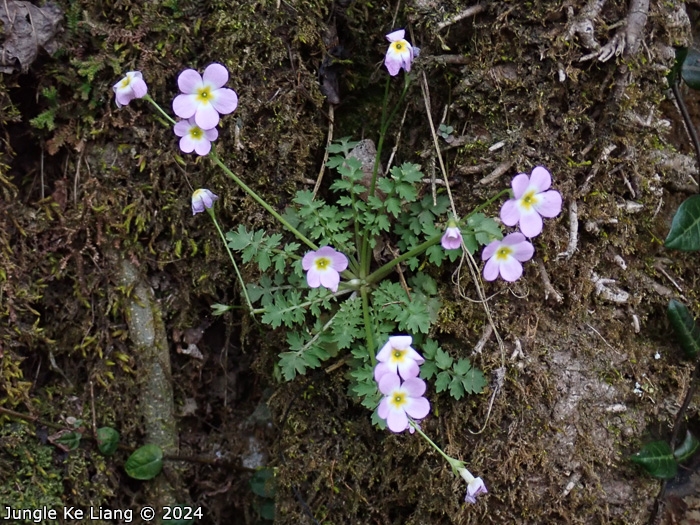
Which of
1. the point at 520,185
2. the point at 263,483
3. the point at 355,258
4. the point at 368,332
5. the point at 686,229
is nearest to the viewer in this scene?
the point at 520,185

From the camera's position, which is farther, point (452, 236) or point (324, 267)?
point (324, 267)

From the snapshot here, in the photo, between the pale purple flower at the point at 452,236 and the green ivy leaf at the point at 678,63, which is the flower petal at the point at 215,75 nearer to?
the pale purple flower at the point at 452,236

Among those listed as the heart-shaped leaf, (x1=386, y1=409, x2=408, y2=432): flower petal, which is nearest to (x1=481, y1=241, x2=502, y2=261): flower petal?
(x1=386, y1=409, x2=408, y2=432): flower petal

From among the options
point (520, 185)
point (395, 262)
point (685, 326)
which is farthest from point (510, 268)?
point (685, 326)

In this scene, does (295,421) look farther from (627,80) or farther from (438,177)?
(627,80)

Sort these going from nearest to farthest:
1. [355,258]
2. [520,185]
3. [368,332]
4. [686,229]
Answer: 1. [520,185]
2. [368,332]
3. [686,229]
4. [355,258]

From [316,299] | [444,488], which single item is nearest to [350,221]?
[316,299]

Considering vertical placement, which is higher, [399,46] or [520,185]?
[399,46]

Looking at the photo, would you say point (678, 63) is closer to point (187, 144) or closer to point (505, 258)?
point (505, 258)
